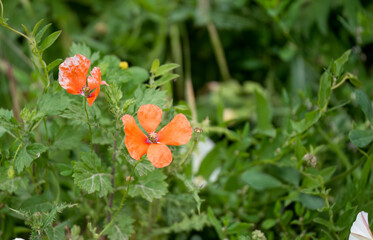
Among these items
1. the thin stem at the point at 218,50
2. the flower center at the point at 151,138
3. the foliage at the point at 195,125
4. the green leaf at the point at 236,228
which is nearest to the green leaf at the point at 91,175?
the foliage at the point at 195,125

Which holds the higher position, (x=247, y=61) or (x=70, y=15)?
(x=70, y=15)

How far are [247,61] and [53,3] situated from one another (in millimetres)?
739

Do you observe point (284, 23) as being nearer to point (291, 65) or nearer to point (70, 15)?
point (291, 65)

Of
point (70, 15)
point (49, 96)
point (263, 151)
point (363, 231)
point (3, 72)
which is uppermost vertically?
point (70, 15)

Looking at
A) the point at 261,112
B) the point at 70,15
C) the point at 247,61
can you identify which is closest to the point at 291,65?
the point at 247,61

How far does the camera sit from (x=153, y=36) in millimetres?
1441

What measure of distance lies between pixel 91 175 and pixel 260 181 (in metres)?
0.35

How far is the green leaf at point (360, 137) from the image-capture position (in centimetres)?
64

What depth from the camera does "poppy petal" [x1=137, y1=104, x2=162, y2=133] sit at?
1.69ft

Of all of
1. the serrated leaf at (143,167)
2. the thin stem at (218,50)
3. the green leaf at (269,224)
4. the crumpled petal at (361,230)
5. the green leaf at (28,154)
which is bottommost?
the green leaf at (269,224)

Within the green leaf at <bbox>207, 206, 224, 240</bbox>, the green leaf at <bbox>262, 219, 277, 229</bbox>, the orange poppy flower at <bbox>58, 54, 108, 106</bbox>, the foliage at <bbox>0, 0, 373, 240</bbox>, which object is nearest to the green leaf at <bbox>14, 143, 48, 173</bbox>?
the foliage at <bbox>0, 0, 373, 240</bbox>

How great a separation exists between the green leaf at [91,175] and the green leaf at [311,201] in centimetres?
35

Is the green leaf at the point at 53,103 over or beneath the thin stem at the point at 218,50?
beneath

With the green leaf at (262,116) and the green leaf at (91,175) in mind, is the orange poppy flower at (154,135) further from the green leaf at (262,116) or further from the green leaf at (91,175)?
the green leaf at (262,116)
